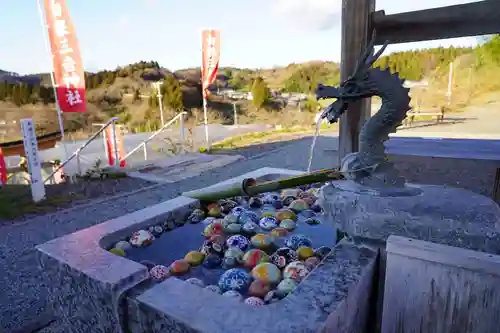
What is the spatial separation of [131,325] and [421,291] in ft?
4.72

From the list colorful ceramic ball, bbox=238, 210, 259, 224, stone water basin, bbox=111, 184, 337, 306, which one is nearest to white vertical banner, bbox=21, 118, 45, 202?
stone water basin, bbox=111, 184, 337, 306

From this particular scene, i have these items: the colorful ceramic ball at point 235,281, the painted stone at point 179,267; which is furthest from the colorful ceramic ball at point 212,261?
the colorful ceramic ball at point 235,281

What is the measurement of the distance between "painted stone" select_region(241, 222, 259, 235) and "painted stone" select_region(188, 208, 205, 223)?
0.49 metres

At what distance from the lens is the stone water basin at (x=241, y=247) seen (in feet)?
6.33

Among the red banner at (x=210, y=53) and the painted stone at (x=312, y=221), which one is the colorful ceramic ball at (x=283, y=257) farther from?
the red banner at (x=210, y=53)

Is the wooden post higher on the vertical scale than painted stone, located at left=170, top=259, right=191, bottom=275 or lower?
higher

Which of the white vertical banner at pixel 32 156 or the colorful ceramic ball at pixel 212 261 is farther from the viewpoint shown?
the white vertical banner at pixel 32 156

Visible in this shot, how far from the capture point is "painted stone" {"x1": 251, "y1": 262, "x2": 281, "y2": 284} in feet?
6.39

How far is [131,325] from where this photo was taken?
5.49 ft

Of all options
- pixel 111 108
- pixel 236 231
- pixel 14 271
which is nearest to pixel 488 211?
pixel 236 231

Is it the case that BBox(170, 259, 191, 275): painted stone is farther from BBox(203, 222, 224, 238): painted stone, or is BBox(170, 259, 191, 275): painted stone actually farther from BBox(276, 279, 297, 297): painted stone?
BBox(276, 279, 297, 297): painted stone

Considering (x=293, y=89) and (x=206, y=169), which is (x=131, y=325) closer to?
(x=206, y=169)

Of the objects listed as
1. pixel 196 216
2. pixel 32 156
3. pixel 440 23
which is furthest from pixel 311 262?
pixel 32 156

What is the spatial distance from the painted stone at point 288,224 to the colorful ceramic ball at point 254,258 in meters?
0.53
